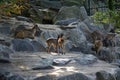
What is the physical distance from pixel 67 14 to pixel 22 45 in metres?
10.9

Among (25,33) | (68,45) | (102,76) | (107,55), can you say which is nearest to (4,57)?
(102,76)

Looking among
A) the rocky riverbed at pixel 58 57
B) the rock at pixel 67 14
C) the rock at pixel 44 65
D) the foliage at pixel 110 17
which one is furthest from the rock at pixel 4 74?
the rock at pixel 67 14

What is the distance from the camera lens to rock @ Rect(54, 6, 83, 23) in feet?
88.7

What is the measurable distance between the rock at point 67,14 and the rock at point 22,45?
968 cm

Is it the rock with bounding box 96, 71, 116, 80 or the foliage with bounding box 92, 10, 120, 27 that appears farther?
the rock with bounding box 96, 71, 116, 80

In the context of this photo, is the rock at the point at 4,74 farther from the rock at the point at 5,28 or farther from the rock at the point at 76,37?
the rock at the point at 76,37

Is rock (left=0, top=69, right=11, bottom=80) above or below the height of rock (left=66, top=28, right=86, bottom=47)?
above

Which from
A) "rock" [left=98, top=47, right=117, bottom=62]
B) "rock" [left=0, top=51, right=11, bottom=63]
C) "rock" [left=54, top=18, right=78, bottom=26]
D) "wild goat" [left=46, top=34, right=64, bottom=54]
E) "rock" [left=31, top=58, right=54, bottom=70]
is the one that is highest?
"rock" [left=0, top=51, right=11, bottom=63]

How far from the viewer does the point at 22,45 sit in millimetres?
17109

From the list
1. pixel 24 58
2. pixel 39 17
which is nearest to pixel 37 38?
pixel 24 58

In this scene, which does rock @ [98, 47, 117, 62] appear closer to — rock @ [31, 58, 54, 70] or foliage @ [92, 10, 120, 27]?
rock @ [31, 58, 54, 70]

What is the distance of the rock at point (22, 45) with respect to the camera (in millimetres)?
16938

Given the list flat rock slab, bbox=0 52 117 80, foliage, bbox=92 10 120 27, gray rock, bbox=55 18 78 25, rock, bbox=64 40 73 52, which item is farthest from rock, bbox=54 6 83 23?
foliage, bbox=92 10 120 27

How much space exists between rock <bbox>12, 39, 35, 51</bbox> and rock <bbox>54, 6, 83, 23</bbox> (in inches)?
381
